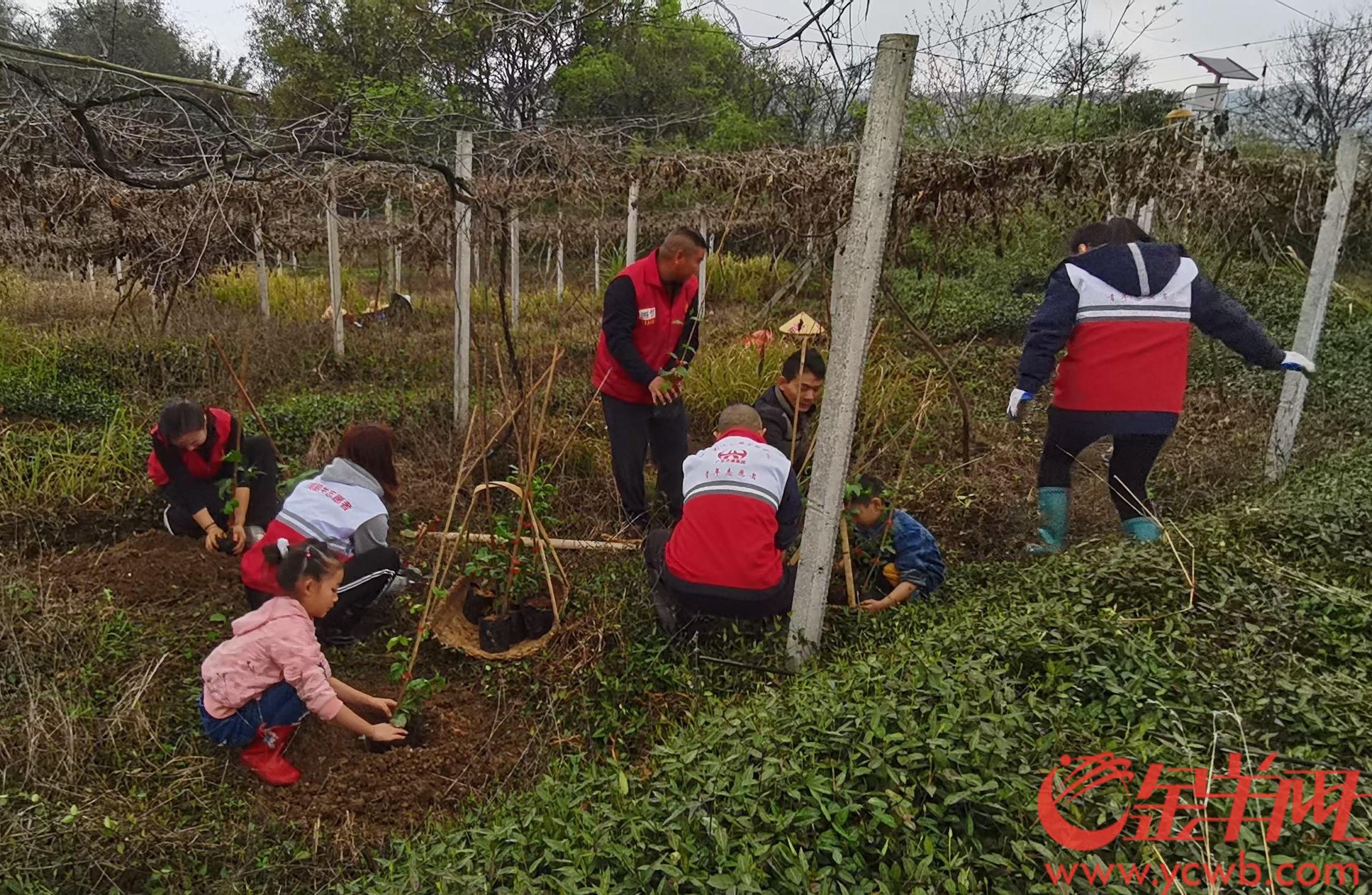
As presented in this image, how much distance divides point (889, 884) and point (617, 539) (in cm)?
255

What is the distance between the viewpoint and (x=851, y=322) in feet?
8.22

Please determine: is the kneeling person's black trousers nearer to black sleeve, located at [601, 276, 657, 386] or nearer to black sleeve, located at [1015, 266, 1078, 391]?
black sleeve, located at [601, 276, 657, 386]

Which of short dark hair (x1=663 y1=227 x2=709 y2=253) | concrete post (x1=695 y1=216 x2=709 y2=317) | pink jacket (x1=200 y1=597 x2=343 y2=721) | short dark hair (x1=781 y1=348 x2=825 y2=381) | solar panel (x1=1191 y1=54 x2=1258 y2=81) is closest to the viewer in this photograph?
pink jacket (x1=200 y1=597 x2=343 y2=721)

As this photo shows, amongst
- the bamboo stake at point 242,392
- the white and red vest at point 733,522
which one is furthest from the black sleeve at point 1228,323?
the bamboo stake at point 242,392

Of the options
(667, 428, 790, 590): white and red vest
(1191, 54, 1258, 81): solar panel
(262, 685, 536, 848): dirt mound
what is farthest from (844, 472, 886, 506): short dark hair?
(1191, 54, 1258, 81): solar panel

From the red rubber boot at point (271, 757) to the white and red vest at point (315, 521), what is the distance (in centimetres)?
60

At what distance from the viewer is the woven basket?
3.11 meters

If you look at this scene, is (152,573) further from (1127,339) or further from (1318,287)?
(1318,287)

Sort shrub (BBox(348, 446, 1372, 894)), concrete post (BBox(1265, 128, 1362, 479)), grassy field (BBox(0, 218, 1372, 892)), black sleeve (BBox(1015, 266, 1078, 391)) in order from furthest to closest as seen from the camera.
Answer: concrete post (BBox(1265, 128, 1362, 479)) < black sleeve (BBox(1015, 266, 1078, 391)) < grassy field (BBox(0, 218, 1372, 892)) < shrub (BBox(348, 446, 1372, 894))

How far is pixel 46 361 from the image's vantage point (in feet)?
21.0

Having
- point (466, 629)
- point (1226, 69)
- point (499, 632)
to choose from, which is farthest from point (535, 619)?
point (1226, 69)

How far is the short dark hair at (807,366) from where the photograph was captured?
3902 millimetres

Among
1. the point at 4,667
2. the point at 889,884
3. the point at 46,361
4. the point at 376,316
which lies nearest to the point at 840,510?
the point at 889,884

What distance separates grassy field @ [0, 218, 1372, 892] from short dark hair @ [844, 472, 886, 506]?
1.61 feet
